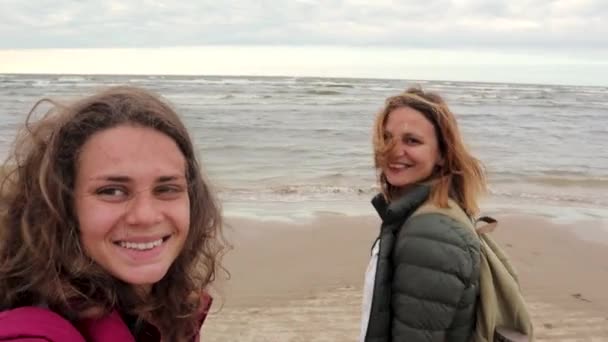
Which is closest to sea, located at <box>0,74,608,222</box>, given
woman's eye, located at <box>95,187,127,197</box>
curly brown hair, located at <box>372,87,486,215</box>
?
curly brown hair, located at <box>372,87,486,215</box>

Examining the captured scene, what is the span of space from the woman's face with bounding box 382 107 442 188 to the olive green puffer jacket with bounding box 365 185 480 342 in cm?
39

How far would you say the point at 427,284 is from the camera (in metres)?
2.35

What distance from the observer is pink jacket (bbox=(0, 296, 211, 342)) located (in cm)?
126

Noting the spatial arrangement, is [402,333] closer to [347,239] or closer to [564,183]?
[347,239]

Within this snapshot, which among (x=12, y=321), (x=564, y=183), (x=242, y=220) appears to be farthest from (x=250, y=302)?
(x=564, y=183)

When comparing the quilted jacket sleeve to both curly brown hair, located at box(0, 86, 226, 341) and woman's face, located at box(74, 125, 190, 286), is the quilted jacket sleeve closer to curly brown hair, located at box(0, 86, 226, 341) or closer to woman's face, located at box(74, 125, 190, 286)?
curly brown hair, located at box(0, 86, 226, 341)

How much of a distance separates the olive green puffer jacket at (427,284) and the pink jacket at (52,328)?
1.29 meters

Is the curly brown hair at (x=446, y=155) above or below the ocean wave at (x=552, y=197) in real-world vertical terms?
above

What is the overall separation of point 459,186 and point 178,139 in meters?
1.55

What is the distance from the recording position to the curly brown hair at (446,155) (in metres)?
2.74

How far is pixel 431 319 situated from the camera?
2.34 meters

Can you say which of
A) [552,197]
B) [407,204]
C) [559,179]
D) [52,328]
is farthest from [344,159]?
[52,328]

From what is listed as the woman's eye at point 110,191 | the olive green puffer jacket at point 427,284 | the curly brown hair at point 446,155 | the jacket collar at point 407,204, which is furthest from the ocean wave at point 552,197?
the woman's eye at point 110,191

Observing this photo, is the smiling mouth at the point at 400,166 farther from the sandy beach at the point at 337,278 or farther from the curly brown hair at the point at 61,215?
the sandy beach at the point at 337,278
